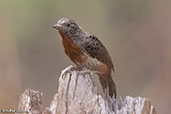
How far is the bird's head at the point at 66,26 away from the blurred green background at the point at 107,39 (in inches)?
88.0

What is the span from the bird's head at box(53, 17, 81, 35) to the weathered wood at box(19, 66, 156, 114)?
0.73 m

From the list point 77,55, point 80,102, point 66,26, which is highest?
point 66,26

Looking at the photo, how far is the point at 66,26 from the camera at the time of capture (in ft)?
19.0

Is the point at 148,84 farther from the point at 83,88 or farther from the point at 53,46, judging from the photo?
the point at 83,88

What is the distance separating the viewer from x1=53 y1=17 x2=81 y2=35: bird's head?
5.73 m

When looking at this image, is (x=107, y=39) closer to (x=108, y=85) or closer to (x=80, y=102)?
(x=108, y=85)

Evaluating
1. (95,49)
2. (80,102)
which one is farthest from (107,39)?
(80,102)

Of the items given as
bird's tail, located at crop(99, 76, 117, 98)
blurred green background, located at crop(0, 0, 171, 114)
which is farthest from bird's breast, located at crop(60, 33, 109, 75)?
blurred green background, located at crop(0, 0, 171, 114)

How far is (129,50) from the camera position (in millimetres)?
8930

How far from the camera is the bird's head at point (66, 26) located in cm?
573

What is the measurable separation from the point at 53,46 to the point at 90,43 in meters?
2.95

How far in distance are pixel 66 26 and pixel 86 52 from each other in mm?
436

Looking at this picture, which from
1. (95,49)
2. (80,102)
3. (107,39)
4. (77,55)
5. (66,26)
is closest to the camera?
(80,102)

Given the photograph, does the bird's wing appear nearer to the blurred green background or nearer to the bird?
the bird
